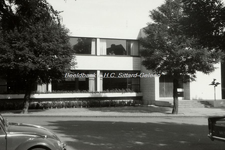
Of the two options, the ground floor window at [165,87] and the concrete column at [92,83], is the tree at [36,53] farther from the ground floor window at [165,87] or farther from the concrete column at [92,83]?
the ground floor window at [165,87]

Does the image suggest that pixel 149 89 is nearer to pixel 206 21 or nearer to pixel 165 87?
pixel 165 87

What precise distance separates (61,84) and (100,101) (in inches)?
173

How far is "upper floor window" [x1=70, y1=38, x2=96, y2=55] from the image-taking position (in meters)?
26.3

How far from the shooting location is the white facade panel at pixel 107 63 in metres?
26.2

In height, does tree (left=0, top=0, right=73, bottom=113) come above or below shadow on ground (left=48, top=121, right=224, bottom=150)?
above

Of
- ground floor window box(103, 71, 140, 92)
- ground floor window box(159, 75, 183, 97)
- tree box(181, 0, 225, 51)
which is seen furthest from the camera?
ground floor window box(159, 75, 183, 97)

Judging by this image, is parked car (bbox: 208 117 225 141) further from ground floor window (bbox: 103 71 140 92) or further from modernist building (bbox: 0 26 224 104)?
ground floor window (bbox: 103 71 140 92)

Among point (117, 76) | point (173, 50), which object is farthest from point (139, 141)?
point (117, 76)

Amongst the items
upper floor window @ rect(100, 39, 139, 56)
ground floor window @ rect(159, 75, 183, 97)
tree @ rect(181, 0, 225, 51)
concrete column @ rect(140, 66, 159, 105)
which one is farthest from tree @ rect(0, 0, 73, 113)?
ground floor window @ rect(159, 75, 183, 97)

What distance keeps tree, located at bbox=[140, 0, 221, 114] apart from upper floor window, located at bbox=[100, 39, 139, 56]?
8.90 metres

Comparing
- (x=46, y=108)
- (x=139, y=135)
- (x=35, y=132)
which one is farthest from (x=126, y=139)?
(x=46, y=108)

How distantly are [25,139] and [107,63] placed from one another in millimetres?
22020

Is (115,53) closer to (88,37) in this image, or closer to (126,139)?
(88,37)

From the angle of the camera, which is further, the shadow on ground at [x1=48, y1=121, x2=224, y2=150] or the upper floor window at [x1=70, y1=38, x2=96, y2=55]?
the upper floor window at [x1=70, y1=38, x2=96, y2=55]
